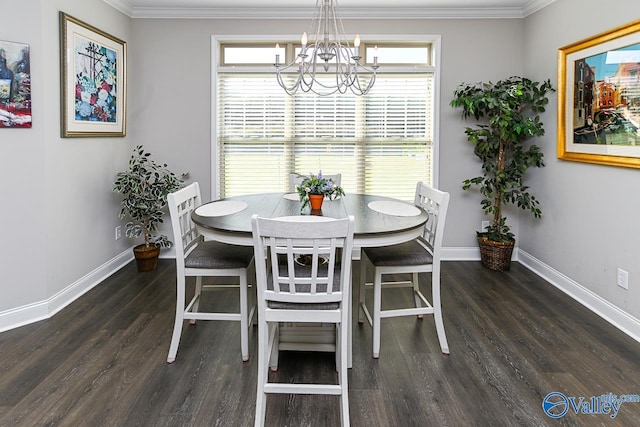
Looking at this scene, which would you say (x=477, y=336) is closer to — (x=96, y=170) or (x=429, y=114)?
(x=429, y=114)

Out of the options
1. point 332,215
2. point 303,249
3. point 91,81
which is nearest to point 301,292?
point 303,249

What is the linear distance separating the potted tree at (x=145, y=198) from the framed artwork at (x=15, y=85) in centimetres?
108

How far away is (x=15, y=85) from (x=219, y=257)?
1.73 m

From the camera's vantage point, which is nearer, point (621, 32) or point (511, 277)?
point (621, 32)

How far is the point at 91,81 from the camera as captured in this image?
147 inches

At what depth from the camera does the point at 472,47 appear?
14.9 feet

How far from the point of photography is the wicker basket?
169 inches

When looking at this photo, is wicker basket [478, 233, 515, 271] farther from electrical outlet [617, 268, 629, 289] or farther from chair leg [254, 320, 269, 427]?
chair leg [254, 320, 269, 427]

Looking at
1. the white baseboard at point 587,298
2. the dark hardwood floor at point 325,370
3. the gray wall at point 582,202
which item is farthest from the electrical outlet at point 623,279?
the dark hardwood floor at point 325,370

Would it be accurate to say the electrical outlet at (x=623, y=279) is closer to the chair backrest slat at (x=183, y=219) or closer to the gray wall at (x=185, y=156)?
the gray wall at (x=185, y=156)

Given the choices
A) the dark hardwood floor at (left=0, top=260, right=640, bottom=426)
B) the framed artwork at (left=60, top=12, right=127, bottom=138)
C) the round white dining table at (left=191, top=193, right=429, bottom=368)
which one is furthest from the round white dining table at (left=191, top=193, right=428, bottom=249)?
the framed artwork at (left=60, top=12, right=127, bottom=138)

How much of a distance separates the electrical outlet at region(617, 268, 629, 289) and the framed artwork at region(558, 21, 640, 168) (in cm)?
71

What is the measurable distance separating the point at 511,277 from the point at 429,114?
1.78m

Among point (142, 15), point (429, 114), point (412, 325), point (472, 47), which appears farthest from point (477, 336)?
point (142, 15)
